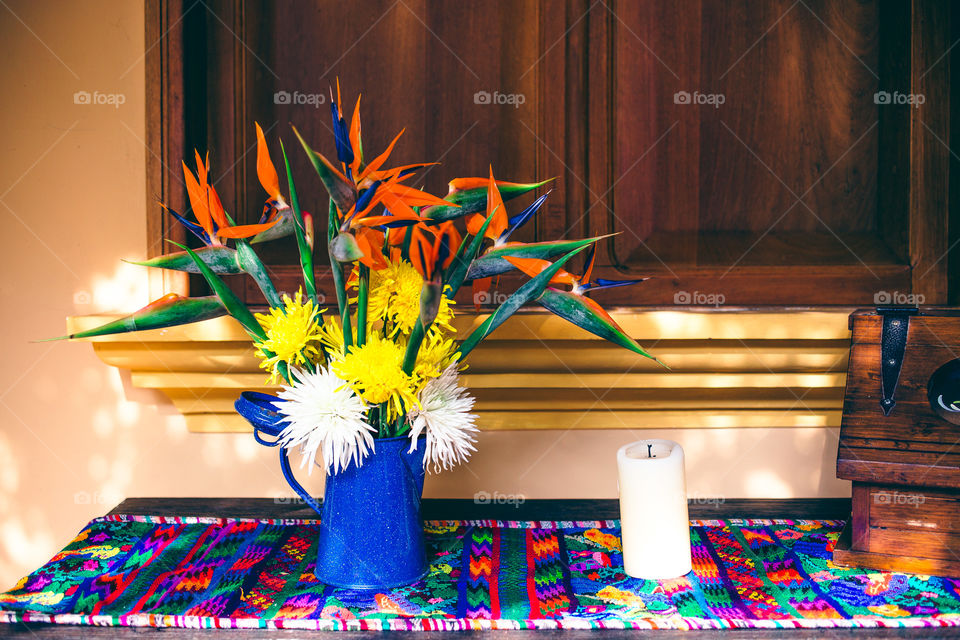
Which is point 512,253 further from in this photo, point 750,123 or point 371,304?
point 750,123

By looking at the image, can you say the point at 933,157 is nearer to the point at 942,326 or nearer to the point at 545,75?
the point at 942,326

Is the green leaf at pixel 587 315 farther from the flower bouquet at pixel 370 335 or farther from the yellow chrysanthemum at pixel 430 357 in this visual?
the yellow chrysanthemum at pixel 430 357

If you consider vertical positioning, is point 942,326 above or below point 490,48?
below

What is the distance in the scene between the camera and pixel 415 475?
33.2 inches

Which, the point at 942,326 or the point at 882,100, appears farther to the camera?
the point at 882,100

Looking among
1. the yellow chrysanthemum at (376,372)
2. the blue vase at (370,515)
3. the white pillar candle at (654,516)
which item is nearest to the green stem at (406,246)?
the yellow chrysanthemum at (376,372)

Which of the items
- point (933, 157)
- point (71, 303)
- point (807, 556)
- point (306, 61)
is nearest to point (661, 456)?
point (807, 556)

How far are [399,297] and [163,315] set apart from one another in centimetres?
27

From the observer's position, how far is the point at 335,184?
2.26ft

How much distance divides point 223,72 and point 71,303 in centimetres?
47

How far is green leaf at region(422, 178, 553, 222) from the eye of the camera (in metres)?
0.78

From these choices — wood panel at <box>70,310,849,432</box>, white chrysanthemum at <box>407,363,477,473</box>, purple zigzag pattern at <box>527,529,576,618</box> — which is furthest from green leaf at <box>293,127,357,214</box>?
purple zigzag pattern at <box>527,529,576,618</box>

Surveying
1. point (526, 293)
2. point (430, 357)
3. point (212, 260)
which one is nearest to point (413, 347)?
point (430, 357)

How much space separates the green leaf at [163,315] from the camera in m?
0.77
